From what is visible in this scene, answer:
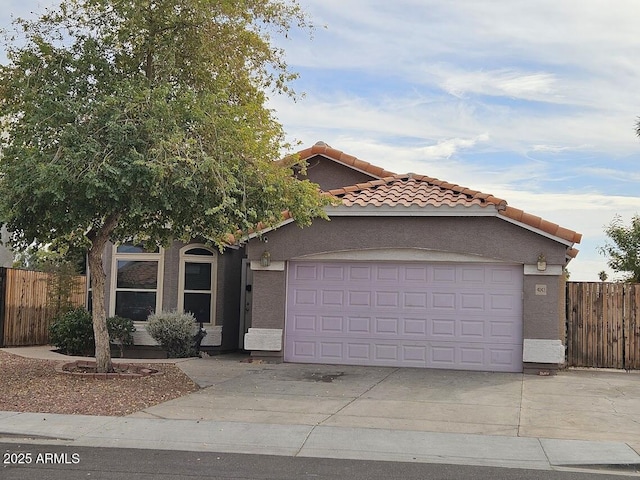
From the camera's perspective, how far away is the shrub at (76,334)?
57.9 ft

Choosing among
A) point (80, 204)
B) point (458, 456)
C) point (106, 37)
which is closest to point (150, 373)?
point (80, 204)

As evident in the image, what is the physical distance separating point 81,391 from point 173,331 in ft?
16.2

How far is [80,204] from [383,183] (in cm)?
756

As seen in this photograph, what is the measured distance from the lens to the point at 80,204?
11570 millimetres

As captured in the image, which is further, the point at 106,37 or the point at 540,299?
the point at 540,299

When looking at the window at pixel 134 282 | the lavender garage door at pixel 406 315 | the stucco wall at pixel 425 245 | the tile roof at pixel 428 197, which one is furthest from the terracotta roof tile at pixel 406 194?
the window at pixel 134 282

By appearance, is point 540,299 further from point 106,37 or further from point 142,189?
point 106,37

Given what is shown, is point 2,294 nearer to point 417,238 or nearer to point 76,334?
point 76,334

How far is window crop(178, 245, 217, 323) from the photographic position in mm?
17969

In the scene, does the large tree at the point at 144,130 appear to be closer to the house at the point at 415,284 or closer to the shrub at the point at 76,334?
the house at the point at 415,284

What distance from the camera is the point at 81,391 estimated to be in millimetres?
11883

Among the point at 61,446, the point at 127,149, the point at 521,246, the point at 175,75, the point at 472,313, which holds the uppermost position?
the point at 175,75

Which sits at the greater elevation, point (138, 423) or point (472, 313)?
point (472, 313)

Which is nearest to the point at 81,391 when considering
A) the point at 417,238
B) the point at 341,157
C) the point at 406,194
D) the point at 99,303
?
the point at 99,303
